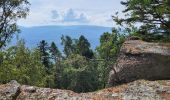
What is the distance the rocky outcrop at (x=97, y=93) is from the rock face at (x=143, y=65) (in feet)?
17.7

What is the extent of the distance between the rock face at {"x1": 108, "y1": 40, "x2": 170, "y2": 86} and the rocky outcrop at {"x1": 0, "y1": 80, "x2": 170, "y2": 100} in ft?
17.7

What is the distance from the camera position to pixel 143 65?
20.5 metres

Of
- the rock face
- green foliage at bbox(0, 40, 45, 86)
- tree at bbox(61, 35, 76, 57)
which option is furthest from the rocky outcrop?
tree at bbox(61, 35, 76, 57)

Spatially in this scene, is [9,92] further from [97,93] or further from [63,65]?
[63,65]

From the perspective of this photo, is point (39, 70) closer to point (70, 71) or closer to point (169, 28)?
point (169, 28)

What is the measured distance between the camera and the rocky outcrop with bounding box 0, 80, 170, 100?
14.3 meters

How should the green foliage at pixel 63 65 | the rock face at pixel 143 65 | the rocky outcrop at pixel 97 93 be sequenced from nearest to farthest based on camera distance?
the rocky outcrop at pixel 97 93, the rock face at pixel 143 65, the green foliage at pixel 63 65

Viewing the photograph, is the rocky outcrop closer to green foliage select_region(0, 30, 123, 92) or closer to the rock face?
the rock face

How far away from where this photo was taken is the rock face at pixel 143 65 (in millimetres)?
20375

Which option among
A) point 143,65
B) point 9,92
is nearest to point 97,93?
point 9,92


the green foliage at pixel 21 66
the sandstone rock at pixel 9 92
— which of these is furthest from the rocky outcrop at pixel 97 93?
the green foliage at pixel 21 66

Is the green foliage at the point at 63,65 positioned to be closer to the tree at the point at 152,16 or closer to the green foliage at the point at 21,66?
the green foliage at the point at 21,66

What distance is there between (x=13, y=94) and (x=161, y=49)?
9.35 metres

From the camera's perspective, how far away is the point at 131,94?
47.0 ft
